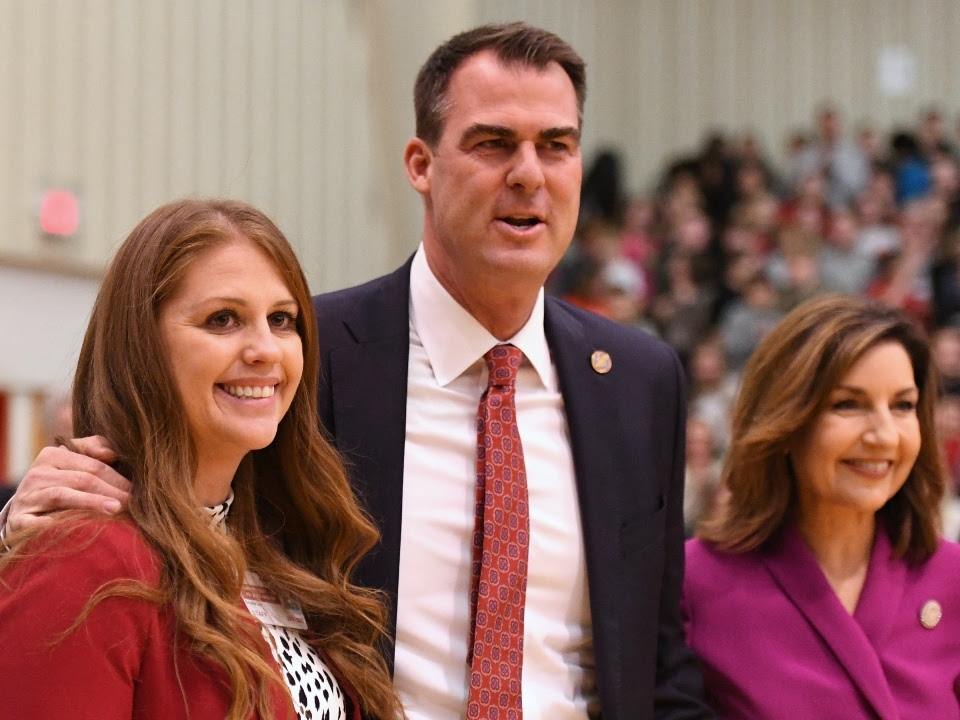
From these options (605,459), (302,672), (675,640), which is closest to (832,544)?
(675,640)

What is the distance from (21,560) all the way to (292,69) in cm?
685

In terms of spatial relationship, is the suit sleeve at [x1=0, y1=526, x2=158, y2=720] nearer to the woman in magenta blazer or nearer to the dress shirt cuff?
the dress shirt cuff

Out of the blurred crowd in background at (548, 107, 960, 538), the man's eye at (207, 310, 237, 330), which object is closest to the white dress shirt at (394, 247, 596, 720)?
the man's eye at (207, 310, 237, 330)

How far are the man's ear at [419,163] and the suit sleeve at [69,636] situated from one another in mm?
1158

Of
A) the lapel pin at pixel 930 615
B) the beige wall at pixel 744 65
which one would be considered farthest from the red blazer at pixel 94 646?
the beige wall at pixel 744 65

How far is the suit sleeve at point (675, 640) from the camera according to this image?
109 inches

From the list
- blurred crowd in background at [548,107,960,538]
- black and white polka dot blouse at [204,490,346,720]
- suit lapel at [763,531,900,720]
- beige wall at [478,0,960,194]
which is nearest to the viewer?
black and white polka dot blouse at [204,490,346,720]

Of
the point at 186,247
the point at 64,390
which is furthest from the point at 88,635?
the point at 64,390

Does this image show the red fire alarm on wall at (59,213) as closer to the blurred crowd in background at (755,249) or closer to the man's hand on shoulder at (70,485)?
the blurred crowd in background at (755,249)

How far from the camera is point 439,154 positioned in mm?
2789

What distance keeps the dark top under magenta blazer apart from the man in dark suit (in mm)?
A: 117

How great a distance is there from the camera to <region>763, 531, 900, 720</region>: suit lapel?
9.00 feet

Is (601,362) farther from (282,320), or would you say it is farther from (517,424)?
(282,320)

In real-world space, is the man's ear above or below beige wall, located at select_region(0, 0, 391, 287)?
below
